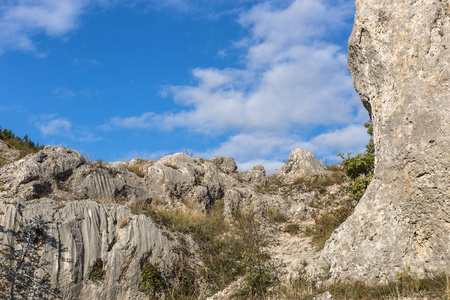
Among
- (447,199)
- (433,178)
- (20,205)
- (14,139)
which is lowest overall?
(447,199)

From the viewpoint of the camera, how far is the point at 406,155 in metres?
8.04

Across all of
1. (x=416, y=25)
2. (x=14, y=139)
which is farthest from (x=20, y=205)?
(x=14, y=139)


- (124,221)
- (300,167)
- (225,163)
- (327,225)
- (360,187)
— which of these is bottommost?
(327,225)

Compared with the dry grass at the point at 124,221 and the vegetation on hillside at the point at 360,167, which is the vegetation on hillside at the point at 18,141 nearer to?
the dry grass at the point at 124,221

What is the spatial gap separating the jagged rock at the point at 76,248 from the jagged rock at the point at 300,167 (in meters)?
12.2

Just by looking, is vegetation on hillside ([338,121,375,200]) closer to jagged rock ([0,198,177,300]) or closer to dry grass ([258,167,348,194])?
dry grass ([258,167,348,194])

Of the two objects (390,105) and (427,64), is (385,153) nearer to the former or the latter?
(390,105)

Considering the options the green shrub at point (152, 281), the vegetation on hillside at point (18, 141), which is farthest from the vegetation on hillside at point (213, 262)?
the vegetation on hillside at point (18, 141)

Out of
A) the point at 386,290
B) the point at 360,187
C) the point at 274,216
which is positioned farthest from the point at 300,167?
the point at 386,290

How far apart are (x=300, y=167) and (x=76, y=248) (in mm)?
15255

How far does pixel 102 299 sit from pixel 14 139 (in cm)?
1731

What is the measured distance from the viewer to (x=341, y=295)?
770cm

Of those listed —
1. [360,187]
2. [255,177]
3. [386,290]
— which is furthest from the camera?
[255,177]

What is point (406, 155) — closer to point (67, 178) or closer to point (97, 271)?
point (97, 271)
